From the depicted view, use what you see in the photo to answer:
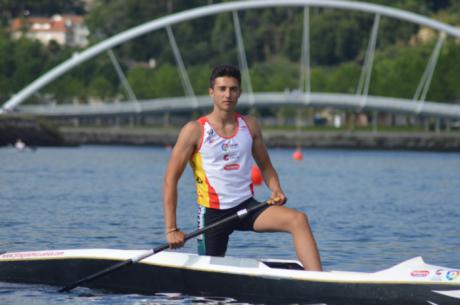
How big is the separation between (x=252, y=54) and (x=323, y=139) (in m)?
54.8

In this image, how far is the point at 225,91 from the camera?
12.5 metres

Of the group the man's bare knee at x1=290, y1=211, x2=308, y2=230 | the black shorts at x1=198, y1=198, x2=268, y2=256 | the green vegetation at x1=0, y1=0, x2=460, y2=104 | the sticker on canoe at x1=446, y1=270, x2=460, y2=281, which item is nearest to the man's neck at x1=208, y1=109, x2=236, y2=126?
the black shorts at x1=198, y1=198, x2=268, y2=256

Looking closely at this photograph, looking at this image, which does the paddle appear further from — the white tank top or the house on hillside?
the house on hillside

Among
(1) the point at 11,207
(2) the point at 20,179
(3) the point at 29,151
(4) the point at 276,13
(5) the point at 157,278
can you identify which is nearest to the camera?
(5) the point at 157,278

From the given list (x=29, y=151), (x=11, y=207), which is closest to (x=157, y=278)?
(x=11, y=207)

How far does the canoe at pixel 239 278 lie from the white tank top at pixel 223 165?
2.55 ft

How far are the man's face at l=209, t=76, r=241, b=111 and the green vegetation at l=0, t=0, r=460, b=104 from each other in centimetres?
9805

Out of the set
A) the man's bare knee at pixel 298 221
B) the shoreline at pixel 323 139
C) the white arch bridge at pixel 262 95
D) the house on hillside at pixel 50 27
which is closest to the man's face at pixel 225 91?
the man's bare knee at pixel 298 221

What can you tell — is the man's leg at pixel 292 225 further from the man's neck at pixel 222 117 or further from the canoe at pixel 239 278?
the man's neck at pixel 222 117

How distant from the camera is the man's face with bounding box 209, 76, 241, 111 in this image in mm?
12477

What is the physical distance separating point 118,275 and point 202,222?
1.41 meters

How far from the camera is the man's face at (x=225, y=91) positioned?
12477 mm

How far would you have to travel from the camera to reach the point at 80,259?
1405cm

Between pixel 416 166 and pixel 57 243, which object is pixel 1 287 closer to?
pixel 57 243
